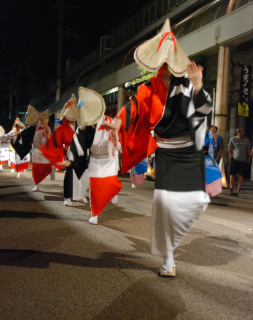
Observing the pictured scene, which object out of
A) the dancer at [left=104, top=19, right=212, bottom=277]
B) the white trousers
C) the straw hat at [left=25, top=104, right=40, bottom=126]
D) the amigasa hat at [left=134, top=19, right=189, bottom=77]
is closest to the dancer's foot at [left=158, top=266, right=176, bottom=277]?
the dancer at [left=104, top=19, right=212, bottom=277]

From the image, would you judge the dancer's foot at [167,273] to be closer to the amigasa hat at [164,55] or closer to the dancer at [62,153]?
the amigasa hat at [164,55]

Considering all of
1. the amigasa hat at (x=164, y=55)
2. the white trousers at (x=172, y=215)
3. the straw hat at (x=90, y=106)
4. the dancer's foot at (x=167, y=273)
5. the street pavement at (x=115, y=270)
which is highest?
the amigasa hat at (x=164, y=55)

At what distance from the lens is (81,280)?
10.7ft

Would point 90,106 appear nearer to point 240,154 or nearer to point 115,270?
point 115,270

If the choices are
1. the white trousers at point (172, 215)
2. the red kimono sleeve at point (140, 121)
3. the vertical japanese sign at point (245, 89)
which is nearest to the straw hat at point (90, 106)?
the red kimono sleeve at point (140, 121)

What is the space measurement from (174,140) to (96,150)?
2.67 meters

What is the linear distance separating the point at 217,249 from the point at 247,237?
0.89 metres

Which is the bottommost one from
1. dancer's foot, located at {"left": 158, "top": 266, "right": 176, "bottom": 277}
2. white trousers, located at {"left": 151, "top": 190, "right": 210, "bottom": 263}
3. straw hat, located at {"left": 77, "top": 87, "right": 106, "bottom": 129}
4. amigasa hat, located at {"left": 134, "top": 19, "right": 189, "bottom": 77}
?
dancer's foot, located at {"left": 158, "top": 266, "right": 176, "bottom": 277}

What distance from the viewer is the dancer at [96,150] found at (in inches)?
208

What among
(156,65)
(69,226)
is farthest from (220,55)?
(156,65)

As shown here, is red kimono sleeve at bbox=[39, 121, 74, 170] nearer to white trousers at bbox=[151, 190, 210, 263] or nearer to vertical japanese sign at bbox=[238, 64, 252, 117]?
white trousers at bbox=[151, 190, 210, 263]

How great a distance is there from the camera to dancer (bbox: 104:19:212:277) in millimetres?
3264

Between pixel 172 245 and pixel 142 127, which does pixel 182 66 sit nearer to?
pixel 142 127

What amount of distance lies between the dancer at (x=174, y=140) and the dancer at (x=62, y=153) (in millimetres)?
3102
